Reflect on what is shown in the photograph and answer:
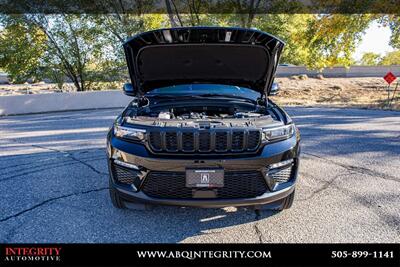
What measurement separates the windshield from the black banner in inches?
73.3

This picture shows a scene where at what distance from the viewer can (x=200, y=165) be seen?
7.29ft

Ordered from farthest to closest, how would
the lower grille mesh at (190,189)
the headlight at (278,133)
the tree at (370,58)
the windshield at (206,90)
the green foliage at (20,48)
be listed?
the tree at (370,58), the green foliage at (20,48), the windshield at (206,90), the headlight at (278,133), the lower grille mesh at (190,189)

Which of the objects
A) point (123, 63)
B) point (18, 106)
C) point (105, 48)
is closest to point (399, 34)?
point (123, 63)

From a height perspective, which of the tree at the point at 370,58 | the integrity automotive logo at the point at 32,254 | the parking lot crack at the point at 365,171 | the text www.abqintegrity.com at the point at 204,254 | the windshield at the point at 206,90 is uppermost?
the windshield at the point at 206,90

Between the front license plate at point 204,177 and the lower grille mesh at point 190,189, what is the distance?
0.14 ft

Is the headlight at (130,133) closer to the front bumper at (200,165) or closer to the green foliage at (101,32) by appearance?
the front bumper at (200,165)

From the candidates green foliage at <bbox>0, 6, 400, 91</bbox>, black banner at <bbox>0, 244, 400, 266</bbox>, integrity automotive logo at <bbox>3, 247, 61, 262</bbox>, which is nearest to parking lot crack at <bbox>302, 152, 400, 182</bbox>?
black banner at <bbox>0, 244, 400, 266</bbox>

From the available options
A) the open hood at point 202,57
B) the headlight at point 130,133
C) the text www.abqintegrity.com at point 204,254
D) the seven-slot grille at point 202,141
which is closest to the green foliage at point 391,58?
the open hood at point 202,57

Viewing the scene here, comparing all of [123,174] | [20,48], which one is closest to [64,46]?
[20,48]

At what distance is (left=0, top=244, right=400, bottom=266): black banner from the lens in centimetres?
213

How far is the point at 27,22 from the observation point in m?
13.8

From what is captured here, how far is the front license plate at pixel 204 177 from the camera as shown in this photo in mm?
2217

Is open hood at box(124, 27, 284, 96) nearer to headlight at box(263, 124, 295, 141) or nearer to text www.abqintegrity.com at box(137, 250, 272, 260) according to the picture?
headlight at box(263, 124, 295, 141)

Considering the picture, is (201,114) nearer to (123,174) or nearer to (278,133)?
(278,133)
